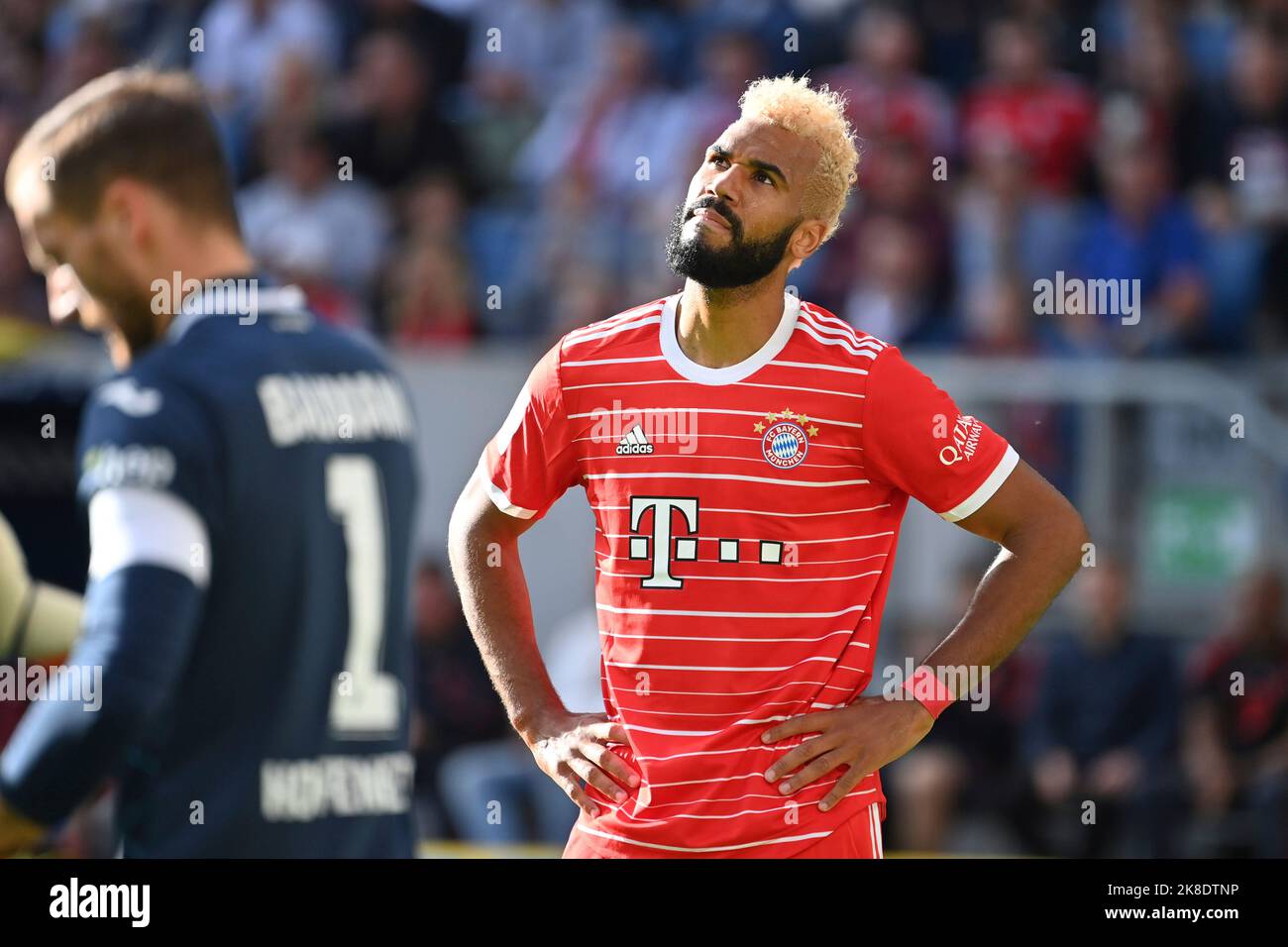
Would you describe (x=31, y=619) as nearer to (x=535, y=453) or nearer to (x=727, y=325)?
(x=535, y=453)

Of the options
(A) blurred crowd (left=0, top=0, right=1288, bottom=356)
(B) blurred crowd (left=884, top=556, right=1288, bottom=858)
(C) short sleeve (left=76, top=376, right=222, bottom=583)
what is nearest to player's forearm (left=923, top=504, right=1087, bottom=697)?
(C) short sleeve (left=76, top=376, right=222, bottom=583)

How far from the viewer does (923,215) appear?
8.94m

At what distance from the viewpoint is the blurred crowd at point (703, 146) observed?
28.5 ft

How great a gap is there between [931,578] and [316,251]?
153 inches

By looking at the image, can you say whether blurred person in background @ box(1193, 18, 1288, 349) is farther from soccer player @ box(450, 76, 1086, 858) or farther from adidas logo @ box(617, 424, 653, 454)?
adidas logo @ box(617, 424, 653, 454)

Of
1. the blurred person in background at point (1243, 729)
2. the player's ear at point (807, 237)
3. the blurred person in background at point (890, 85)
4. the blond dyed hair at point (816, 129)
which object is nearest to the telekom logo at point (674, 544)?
the player's ear at point (807, 237)

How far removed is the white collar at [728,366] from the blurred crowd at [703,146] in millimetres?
4816

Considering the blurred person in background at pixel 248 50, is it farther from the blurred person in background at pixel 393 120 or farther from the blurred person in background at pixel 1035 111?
the blurred person in background at pixel 1035 111

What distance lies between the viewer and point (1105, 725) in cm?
738

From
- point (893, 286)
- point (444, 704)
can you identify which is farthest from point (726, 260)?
point (893, 286)

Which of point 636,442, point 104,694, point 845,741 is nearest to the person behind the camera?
point 104,694

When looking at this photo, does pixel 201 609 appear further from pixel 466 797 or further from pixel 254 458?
pixel 466 797

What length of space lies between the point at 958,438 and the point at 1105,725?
14.0ft
